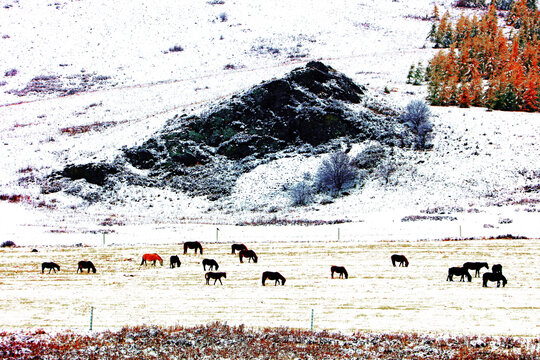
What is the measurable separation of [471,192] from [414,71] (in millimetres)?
53581

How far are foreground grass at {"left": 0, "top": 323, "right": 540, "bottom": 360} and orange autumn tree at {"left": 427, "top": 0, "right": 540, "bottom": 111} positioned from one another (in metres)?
81.7

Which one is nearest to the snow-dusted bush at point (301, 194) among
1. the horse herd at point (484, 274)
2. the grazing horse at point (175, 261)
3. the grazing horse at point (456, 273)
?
the grazing horse at point (175, 261)

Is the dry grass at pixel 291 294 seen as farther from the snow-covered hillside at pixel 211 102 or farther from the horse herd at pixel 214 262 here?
the snow-covered hillside at pixel 211 102

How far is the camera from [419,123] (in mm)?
79188

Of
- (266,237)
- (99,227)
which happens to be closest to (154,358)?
(266,237)

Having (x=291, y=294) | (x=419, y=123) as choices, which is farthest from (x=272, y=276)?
(x=419, y=123)

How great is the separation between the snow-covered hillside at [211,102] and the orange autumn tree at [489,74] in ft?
20.0

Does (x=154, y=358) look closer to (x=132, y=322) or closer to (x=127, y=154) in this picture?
(x=132, y=322)

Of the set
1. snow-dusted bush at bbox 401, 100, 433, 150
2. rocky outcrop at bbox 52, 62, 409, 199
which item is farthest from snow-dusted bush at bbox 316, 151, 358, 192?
snow-dusted bush at bbox 401, 100, 433, 150

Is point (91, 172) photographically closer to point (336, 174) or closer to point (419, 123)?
point (336, 174)

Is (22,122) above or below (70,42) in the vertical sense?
below

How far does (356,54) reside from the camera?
126562 millimetres

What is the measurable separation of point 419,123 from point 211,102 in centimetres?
3351

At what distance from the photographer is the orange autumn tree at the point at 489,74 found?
300 ft
